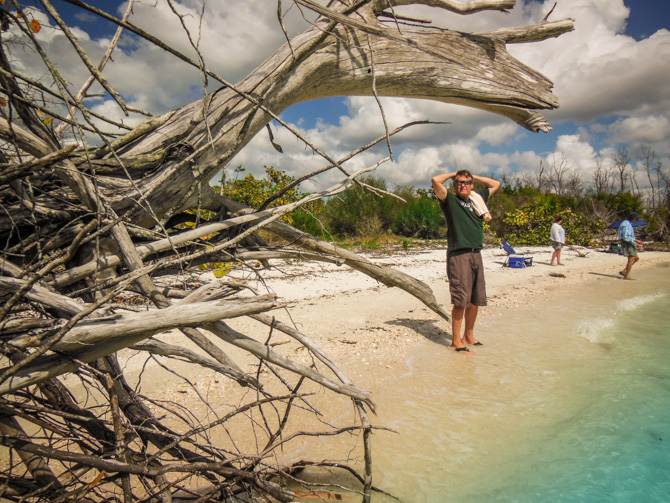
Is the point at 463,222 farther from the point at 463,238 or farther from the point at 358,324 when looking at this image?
the point at 358,324

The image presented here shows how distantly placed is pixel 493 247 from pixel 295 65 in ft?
57.4

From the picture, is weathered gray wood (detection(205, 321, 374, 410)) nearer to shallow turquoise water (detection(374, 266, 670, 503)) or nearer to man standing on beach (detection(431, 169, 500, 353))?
shallow turquoise water (detection(374, 266, 670, 503))

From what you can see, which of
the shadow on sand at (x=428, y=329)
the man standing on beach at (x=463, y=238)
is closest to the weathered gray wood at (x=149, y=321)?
the man standing on beach at (x=463, y=238)

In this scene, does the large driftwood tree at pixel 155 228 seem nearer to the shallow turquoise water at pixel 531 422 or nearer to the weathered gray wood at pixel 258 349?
the weathered gray wood at pixel 258 349

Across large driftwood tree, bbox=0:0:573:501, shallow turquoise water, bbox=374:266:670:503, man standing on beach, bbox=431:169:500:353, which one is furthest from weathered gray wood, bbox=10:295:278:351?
man standing on beach, bbox=431:169:500:353

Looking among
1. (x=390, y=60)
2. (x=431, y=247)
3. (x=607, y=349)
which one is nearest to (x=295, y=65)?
(x=390, y=60)

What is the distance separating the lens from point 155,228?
1.94 m

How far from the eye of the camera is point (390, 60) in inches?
82.0

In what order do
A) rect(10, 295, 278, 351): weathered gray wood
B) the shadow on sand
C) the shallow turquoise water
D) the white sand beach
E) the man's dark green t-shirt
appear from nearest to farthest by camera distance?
1. rect(10, 295, 278, 351): weathered gray wood
2. the shallow turquoise water
3. the white sand beach
4. the man's dark green t-shirt
5. the shadow on sand

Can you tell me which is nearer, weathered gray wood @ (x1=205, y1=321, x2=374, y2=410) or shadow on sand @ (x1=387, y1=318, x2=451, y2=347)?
weathered gray wood @ (x1=205, y1=321, x2=374, y2=410)

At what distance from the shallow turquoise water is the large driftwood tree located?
119cm

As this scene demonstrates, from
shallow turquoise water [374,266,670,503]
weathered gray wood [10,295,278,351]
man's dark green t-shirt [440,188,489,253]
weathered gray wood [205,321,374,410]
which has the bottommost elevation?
shallow turquoise water [374,266,670,503]

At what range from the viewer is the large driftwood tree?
4.12ft

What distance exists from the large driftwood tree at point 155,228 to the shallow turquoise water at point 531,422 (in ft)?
3.90
